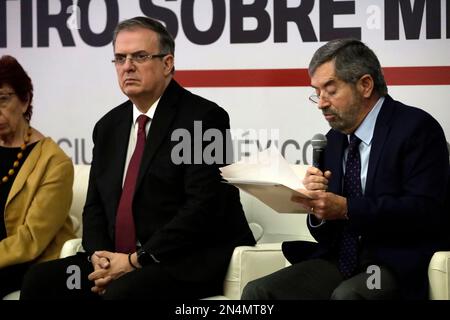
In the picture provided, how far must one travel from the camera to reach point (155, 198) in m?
3.88

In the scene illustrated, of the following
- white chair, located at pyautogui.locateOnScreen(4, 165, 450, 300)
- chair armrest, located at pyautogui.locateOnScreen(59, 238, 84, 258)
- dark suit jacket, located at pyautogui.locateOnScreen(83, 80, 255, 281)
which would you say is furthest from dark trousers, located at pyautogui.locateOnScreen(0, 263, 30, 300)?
dark suit jacket, located at pyautogui.locateOnScreen(83, 80, 255, 281)

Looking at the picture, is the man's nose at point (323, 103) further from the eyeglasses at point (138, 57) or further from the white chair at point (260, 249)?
the eyeglasses at point (138, 57)

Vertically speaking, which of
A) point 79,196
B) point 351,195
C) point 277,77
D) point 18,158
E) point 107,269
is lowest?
point 107,269

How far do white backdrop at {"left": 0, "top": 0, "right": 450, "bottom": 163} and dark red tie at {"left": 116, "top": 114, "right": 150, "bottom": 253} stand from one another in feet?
3.72

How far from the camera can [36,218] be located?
428cm

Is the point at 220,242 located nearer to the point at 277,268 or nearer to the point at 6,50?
the point at 277,268

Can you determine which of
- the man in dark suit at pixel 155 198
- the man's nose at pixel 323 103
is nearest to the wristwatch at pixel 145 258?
the man in dark suit at pixel 155 198

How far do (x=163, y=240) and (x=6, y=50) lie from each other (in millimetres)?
2331

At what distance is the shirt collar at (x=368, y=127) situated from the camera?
11.5 ft

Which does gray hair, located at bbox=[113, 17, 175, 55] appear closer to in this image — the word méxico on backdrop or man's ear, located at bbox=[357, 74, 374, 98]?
the word méxico on backdrop

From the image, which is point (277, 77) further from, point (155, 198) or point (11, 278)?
point (11, 278)

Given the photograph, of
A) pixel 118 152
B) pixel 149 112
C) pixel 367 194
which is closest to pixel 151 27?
pixel 149 112

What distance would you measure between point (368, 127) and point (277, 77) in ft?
4.92
